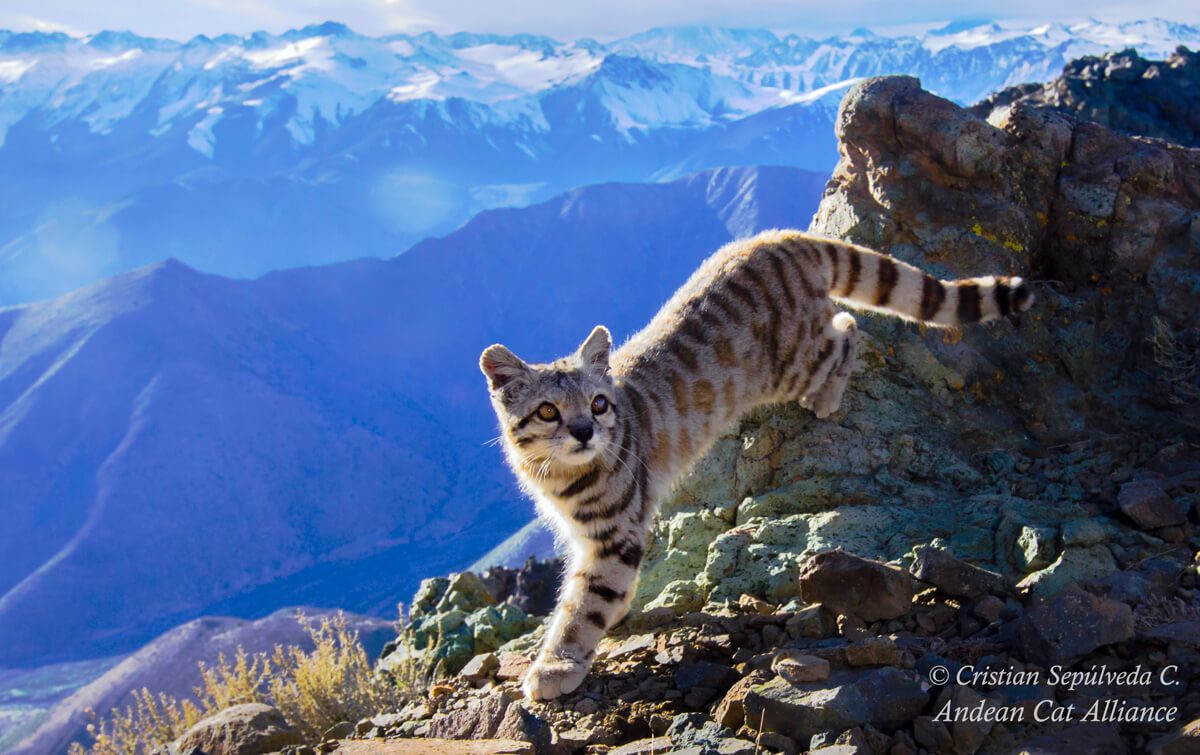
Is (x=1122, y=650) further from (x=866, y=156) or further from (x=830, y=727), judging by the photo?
(x=866, y=156)

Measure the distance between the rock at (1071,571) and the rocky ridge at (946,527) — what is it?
14 mm

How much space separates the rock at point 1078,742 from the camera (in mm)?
2600

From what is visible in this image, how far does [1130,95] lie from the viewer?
17.5 metres

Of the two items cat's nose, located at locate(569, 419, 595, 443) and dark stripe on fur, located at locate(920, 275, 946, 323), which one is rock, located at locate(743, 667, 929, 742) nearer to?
cat's nose, located at locate(569, 419, 595, 443)

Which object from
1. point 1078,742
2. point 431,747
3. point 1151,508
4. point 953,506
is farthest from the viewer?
point 953,506

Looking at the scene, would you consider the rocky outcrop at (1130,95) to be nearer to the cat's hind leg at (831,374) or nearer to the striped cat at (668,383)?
the striped cat at (668,383)

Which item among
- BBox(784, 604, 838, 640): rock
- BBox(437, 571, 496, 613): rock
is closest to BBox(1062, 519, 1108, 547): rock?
BBox(784, 604, 838, 640): rock

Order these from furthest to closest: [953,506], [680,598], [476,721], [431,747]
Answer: [680,598]
[953,506]
[476,721]
[431,747]

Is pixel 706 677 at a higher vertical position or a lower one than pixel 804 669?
lower

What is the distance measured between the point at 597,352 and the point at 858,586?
1.79 meters

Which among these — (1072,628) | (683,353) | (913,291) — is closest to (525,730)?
(1072,628)

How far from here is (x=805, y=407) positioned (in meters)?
5.37

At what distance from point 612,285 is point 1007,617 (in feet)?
216

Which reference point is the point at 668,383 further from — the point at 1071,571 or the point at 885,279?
the point at 1071,571
